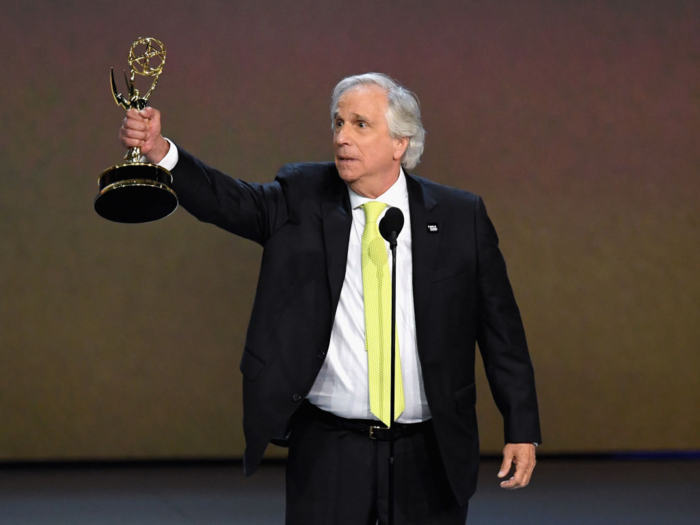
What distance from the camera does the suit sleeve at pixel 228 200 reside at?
198 cm

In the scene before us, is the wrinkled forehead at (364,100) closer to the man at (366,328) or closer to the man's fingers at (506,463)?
the man at (366,328)

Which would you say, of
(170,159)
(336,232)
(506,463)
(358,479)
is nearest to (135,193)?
(170,159)

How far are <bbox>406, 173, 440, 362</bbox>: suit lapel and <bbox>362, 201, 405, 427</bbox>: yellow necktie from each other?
7cm

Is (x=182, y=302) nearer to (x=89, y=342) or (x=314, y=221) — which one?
(x=89, y=342)

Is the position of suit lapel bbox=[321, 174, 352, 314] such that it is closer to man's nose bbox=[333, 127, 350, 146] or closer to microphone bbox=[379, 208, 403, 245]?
man's nose bbox=[333, 127, 350, 146]

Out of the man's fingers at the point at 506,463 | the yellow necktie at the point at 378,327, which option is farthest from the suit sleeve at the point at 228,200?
the man's fingers at the point at 506,463

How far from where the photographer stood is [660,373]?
16.0 ft

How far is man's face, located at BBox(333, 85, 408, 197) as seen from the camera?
2.16 m

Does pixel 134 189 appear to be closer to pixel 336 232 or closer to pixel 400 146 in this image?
pixel 336 232

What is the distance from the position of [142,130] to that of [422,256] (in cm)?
72

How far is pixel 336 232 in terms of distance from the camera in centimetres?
213

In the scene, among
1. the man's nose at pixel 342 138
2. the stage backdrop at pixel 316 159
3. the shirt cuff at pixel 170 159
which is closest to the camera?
the shirt cuff at pixel 170 159

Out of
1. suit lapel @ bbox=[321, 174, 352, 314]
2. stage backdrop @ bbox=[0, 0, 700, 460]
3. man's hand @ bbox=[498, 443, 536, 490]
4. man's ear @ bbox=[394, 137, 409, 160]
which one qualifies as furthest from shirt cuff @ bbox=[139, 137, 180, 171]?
stage backdrop @ bbox=[0, 0, 700, 460]

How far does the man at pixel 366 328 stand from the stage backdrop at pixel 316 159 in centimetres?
250
